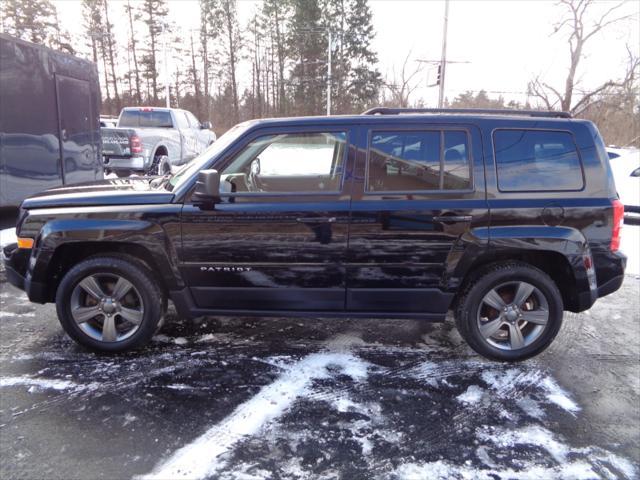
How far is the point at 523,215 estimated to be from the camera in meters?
3.35

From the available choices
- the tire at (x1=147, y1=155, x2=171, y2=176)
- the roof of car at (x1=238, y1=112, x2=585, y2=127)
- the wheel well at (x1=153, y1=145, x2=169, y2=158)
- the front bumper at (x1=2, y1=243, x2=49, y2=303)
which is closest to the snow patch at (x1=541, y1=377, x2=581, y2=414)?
the roof of car at (x1=238, y1=112, x2=585, y2=127)

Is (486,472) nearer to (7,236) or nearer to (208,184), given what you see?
(208,184)

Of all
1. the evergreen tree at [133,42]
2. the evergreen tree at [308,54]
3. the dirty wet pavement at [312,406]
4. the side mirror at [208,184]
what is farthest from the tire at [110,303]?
the evergreen tree at [133,42]

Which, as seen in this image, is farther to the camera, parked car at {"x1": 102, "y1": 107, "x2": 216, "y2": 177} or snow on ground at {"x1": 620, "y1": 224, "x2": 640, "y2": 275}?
parked car at {"x1": 102, "y1": 107, "x2": 216, "y2": 177}

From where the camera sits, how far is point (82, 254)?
3.66 m

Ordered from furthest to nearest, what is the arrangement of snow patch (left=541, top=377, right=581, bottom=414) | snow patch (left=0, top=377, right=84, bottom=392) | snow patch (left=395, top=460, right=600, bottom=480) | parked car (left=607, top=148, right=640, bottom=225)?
parked car (left=607, top=148, right=640, bottom=225) → snow patch (left=0, top=377, right=84, bottom=392) → snow patch (left=541, top=377, right=581, bottom=414) → snow patch (left=395, top=460, right=600, bottom=480)

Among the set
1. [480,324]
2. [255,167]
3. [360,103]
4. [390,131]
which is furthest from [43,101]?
[360,103]

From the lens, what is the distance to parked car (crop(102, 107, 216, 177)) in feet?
35.0

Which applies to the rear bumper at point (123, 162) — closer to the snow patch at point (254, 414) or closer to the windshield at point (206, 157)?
the windshield at point (206, 157)

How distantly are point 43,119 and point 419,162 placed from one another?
631 cm

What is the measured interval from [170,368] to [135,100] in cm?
4837

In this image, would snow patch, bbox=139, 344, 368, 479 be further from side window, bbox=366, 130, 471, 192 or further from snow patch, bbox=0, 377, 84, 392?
side window, bbox=366, 130, 471, 192

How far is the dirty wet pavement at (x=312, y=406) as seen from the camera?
2.45m

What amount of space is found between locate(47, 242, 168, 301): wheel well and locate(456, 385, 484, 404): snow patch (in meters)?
2.39
